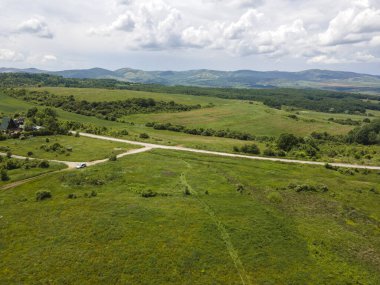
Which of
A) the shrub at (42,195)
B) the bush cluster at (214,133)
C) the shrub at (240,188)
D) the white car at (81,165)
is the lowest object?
the bush cluster at (214,133)

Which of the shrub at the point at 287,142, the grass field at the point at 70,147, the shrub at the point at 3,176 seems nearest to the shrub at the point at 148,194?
the grass field at the point at 70,147

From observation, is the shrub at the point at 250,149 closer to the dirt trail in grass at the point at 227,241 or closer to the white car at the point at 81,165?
the dirt trail in grass at the point at 227,241

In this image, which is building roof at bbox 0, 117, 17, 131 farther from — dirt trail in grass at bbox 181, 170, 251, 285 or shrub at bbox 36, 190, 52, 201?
dirt trail in grass at bbox 181, 170, 251, 285

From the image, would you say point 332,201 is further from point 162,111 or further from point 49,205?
point 162,111

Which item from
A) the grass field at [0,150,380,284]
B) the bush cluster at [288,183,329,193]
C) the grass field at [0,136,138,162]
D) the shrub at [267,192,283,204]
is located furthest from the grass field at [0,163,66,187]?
the bush cluster at [288,183,329,193]

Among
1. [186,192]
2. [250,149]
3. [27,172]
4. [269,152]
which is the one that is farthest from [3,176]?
[269,152]
